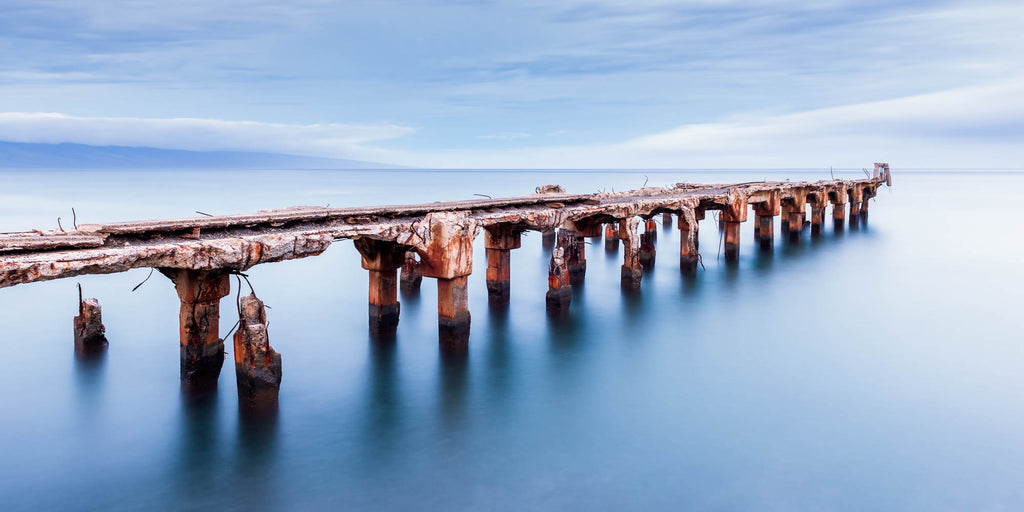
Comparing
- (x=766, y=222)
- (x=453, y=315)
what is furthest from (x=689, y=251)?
(x=453, y=315)

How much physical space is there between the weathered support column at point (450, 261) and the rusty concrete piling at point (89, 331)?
6.55m

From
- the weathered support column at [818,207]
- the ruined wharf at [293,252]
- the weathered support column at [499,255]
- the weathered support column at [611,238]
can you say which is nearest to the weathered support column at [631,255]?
the ruined wharf at [293,252]

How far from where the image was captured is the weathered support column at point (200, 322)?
10.6m

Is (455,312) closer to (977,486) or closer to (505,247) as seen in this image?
(505,247)

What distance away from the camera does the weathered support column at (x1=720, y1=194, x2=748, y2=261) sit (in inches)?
919

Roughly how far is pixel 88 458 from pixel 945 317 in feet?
61.7

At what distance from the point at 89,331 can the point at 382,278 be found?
5690 mm

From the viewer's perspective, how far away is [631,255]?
63.8ft

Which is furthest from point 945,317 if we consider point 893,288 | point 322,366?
point 322,366

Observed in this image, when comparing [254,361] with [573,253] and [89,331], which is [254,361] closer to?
[89,331]

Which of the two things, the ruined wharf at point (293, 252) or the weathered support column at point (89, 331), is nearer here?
the ruined wharf at point (293, 252)

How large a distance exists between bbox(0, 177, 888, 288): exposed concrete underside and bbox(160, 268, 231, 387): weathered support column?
745mm

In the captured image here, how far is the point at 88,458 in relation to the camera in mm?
9531

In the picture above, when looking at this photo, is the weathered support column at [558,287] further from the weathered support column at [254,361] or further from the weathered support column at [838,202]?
the weathered support column at [838,202]
